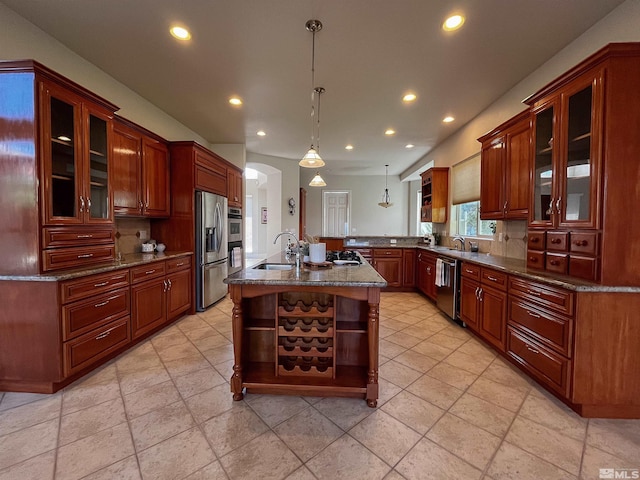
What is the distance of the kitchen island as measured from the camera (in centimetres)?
191

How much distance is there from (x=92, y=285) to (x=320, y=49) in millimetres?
2915

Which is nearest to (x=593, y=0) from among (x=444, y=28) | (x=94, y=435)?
(x=444, y=28)

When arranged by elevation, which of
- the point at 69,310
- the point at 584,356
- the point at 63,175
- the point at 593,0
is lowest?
the point at 584,356

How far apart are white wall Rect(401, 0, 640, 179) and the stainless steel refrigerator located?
4.09 metres

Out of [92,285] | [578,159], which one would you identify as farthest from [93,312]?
[578,159]

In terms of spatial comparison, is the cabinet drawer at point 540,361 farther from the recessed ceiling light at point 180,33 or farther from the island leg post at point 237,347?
the recessed ceiling light at point 180,33

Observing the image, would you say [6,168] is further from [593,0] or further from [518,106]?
[518,106]

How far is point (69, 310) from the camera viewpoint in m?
2.13

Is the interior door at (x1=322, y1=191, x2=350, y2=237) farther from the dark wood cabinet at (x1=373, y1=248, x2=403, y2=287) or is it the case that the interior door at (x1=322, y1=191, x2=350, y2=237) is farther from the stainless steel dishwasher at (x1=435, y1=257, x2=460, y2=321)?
the stainless steel dishwasher at (x1=435, y1=257, x2=460, y2=321)

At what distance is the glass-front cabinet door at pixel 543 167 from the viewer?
2.31m

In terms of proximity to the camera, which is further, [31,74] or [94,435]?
[31,74]

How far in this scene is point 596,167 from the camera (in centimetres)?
190

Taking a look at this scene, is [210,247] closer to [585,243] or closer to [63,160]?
[63,160]

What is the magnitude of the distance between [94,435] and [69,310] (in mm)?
963
